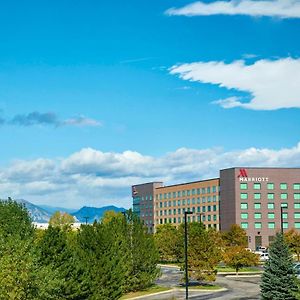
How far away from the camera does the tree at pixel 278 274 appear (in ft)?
138

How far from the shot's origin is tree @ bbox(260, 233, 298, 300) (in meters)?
42.1

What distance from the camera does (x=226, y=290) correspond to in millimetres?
61562

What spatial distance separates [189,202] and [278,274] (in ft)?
429

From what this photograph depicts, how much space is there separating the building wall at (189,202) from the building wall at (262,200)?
28.5 feet

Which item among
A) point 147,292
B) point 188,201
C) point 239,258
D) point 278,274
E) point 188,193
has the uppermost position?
point 188,193

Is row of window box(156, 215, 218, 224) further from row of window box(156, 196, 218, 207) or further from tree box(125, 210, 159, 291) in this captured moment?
tree box(125, 210, 159, 291)

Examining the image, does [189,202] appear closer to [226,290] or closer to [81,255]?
[226,290]

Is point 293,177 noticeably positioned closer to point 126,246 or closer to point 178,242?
point 178,242

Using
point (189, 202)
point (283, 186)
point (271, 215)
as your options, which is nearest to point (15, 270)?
point (271, 215)

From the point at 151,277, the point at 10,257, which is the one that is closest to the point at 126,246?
the point at 151,277

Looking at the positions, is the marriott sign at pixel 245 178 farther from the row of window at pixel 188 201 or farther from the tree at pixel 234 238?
the tree at pixel 234 238

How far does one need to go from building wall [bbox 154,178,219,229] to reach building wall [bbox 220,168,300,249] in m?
8.68

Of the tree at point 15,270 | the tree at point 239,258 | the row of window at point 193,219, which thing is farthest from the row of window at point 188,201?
the tree at point 15,270

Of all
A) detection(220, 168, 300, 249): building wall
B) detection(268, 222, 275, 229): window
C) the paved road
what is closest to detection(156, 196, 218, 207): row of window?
detection(220, 168, 300, 249): building wall
